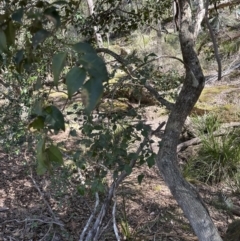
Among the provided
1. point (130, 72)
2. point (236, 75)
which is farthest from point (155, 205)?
point (236, 75)

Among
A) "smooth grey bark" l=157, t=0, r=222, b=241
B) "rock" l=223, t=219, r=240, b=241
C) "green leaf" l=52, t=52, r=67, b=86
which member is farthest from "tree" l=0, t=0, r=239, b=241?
"rock" l=223, t=219, r=240, b=241

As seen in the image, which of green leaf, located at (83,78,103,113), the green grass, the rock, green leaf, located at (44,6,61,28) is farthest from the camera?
the green grass

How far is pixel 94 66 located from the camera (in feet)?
1.68

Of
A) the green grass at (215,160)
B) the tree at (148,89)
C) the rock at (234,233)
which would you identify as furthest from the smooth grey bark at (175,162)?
the green grass at (215,160)

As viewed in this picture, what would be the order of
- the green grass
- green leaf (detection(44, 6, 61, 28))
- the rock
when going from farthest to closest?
the green grass → the rock → green leaf (detection(44, 6, 61, 28))

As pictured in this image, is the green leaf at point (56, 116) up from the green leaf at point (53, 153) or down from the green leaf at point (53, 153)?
up

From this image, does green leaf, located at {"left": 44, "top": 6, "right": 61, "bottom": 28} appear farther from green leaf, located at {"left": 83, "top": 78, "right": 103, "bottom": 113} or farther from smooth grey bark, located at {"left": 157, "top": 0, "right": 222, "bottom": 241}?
smooth grey bark, located at {"left": 157, "top": 0, "right": 222, "bottom": 241}

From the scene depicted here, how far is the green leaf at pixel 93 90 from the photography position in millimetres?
494

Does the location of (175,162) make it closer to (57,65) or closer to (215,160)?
(57,65)

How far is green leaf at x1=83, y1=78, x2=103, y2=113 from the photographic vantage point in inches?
19.5

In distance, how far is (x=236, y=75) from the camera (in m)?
8.45

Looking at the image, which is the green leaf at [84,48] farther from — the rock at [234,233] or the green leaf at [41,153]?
the rock at [234,233]

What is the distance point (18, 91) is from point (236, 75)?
6.47 m

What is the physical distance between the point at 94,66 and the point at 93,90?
0.04 meters
